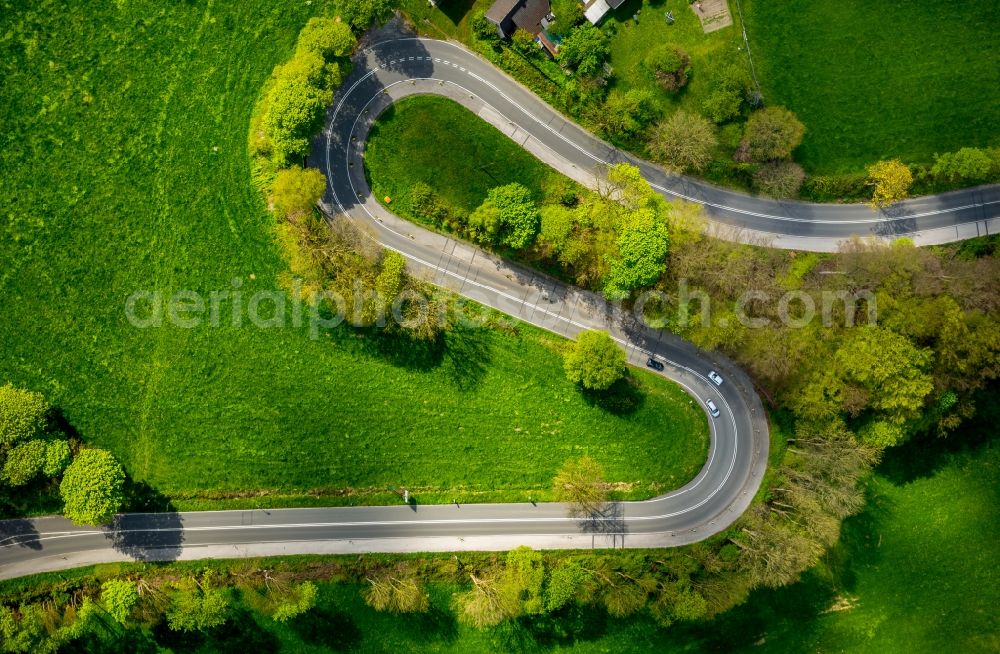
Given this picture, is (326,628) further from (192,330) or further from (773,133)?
(773,133)

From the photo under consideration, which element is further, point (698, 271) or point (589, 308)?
point (589, 308)

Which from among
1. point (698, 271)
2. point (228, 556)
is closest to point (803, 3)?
point (698, 271)

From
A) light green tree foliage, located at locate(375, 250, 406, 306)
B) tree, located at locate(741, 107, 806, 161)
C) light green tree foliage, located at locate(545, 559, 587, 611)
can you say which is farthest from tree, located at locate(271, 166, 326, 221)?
light green tree foliage, located at locate(545, 559, 587, 611)

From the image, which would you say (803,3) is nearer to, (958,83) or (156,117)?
(958,83)

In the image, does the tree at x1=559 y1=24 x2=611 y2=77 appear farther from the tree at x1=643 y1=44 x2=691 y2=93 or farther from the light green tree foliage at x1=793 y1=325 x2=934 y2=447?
the light green tree foliage at x1=793 y1=325 x2=934 y2=447

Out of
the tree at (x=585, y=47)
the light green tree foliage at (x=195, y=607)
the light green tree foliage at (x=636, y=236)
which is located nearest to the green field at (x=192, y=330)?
the light green tree foliage at (x=195, y=607)

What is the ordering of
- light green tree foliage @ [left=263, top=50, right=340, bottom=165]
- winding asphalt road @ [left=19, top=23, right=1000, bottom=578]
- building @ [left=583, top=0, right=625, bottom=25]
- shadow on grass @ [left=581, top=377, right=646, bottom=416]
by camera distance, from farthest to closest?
shadow on grass @ [left=581, top=377, right=646, bottom=416] < winding asphalt road @ [left=19, top=23, right=1000, bottom=578] < building @ [left=583, top=0, right=625, bottom=25] < light green tree foliage @ [left=263, top=50, right=340, bottom=165]
